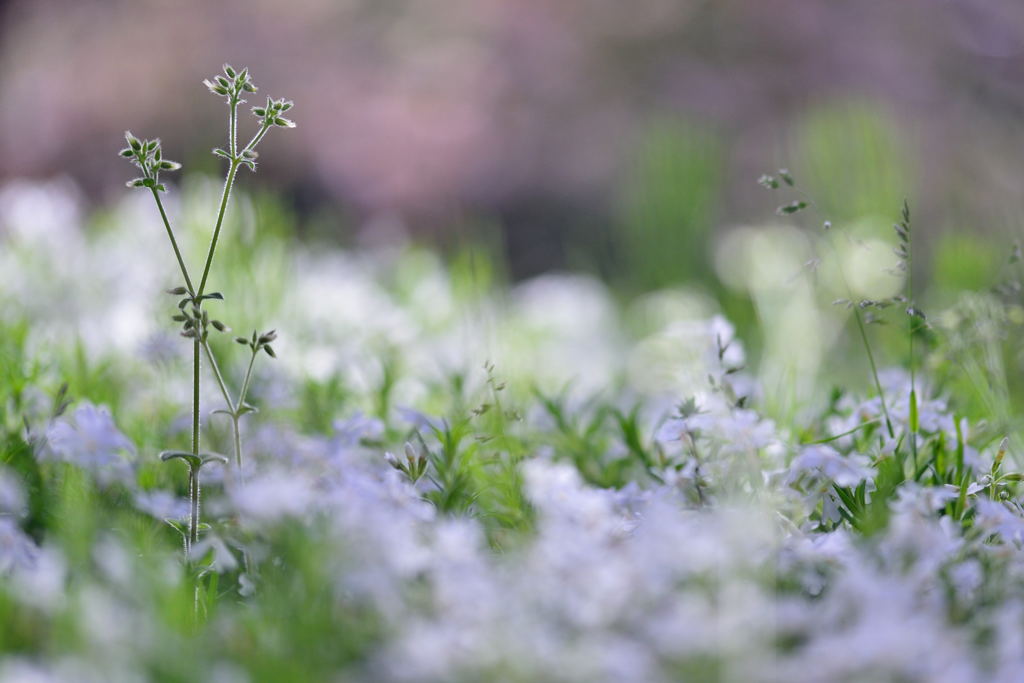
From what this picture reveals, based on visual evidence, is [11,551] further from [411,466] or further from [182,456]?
[411,466]

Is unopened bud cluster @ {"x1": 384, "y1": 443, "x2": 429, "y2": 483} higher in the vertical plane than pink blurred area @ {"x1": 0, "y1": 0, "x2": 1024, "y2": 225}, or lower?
lower

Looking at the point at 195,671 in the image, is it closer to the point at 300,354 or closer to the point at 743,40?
the point at 300,354

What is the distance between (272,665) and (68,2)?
25.7 feet

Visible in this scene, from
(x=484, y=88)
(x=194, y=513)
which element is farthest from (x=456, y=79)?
(x=194, y=513)

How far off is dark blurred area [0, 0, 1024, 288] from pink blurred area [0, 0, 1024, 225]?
1 cm

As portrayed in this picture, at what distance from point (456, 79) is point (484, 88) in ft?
0.63

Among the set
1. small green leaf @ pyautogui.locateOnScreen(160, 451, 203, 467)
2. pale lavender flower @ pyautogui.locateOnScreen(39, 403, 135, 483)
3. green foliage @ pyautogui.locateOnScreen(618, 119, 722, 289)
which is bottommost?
small green leaf @ pyautogui.locateOnScreen(160, 451, 203, 467)

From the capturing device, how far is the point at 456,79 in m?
6.91

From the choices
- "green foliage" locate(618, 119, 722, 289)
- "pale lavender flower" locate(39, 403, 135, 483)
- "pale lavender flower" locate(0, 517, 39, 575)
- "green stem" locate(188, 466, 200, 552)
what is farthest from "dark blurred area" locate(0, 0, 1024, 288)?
"pale lavender flower" locate(0, 517, 39, 575)

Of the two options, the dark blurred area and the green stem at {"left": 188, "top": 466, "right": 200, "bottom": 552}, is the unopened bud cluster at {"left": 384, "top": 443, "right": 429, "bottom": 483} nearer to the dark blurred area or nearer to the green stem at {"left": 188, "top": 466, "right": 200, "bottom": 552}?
the green stem at {"left": 188, "top": 466, "right": 200, "bottom": 552}

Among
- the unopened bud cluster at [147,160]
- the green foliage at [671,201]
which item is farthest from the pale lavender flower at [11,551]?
the green foliage at [671,201]

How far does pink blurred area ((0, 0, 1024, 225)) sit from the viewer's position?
6.80 m

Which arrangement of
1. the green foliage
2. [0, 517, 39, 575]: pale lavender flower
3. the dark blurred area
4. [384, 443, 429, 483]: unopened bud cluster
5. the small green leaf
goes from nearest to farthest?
[0, 517, 39, 575]: pale lavender flower
the small green leaf
[384, 443, 429, 483]: unopened bud cluster
the green foliage
the dark blurred area

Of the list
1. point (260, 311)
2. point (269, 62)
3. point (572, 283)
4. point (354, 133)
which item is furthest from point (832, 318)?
point (269, 62)
